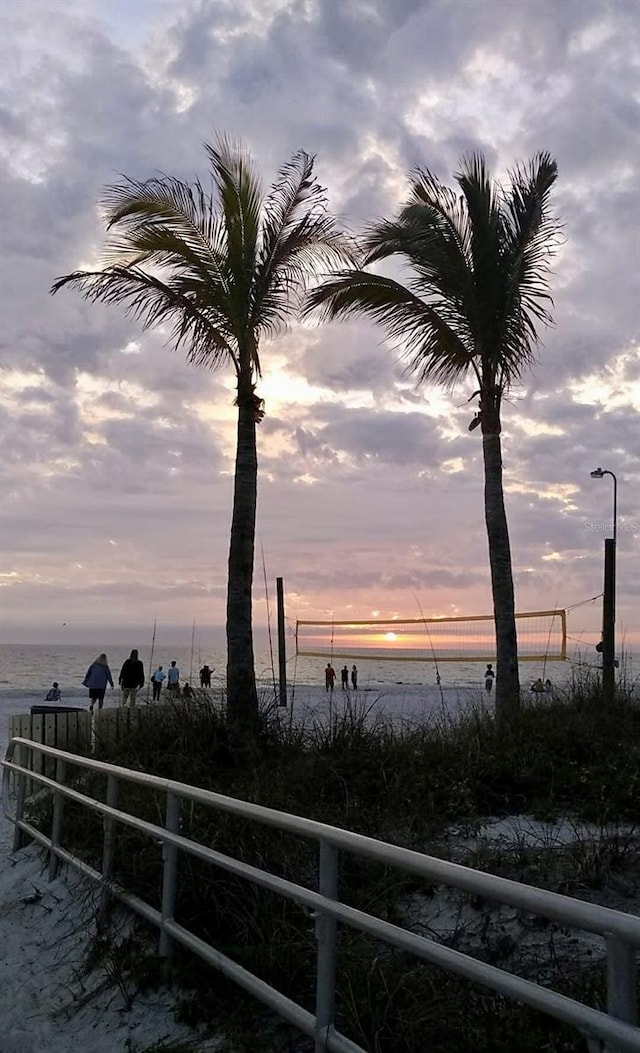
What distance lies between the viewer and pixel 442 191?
43.4ft

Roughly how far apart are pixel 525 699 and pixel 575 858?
6.26 meters

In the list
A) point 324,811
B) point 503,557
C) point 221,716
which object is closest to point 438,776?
point 324,811

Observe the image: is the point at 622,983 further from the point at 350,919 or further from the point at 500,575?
the point at 500,575

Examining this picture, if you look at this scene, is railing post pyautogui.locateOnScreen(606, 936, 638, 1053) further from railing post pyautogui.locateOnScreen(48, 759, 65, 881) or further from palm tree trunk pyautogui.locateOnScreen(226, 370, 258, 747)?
palm tree trunk pyautogui.locateOnScreen(226, 370, 258, 747)

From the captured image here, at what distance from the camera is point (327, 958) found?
340cm

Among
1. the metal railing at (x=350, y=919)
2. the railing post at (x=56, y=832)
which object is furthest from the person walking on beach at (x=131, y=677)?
the metal railing at (x=350, y=919)

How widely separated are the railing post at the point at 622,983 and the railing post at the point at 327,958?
128 cm

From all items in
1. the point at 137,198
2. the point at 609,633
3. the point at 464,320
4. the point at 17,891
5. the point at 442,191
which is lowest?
the point at 17,891

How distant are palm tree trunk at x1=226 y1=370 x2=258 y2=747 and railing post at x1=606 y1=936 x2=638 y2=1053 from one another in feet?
25.6

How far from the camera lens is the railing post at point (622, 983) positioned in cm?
232

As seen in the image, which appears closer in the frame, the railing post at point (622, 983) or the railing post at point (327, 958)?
the railing post at point (622, 983)

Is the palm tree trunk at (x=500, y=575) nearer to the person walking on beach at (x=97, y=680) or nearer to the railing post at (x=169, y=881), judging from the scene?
the railing post at (x=169, y=881)

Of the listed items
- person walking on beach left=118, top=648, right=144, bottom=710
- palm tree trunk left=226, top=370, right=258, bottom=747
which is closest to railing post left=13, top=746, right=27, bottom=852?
palm tree trunk left=226, top=370, right=258, bottom=747

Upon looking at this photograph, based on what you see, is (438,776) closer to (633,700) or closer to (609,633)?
(633,700)
